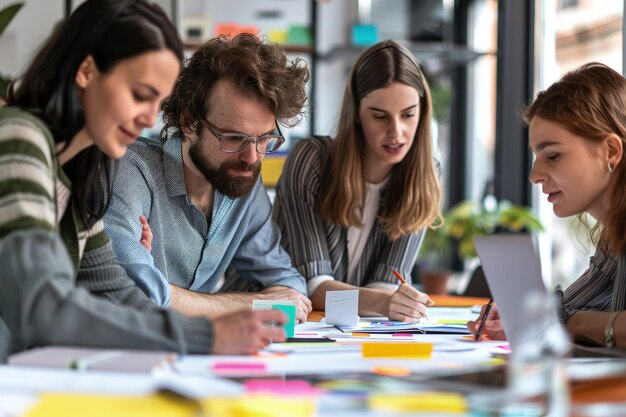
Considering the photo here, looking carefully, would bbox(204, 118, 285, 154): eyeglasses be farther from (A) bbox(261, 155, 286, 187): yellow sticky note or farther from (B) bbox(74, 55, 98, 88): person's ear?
(A) bbox(261, 155, 286, 187): yellow sticky note

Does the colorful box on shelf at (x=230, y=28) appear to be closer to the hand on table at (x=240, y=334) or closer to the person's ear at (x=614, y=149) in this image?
the person's ear at (x=614, y=149)

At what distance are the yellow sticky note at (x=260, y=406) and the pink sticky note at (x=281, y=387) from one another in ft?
0.18

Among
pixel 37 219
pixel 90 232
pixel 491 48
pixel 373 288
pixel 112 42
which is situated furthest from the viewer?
pixel 491 48

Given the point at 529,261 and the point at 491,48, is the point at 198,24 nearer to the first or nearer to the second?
the point at 491,48

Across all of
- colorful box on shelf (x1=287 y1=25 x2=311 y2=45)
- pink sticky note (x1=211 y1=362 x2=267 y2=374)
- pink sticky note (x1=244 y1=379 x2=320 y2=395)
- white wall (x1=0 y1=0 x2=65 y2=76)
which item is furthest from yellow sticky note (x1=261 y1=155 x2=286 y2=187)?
white wall (x1=0 y1=0 x2=65 y2=76)

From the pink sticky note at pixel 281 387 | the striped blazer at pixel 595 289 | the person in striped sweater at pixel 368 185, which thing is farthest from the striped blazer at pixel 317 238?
the pink sticky note at pixel 281 387

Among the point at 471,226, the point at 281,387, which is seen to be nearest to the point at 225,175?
the point at 281,387

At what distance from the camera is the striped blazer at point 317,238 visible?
2.78 metres

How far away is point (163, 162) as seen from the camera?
246cm

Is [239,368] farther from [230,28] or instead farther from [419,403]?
[230,28]

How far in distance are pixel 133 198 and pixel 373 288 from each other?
809mm

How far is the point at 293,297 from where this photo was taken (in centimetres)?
242

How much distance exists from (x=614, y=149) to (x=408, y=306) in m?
0.68

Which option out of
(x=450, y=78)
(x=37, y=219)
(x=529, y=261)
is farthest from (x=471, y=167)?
(x=37, y=219)
